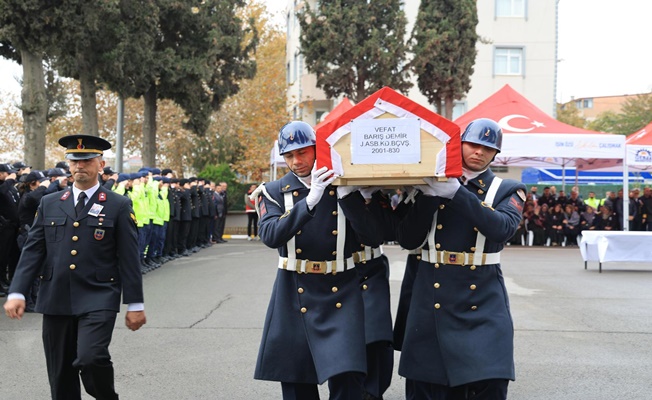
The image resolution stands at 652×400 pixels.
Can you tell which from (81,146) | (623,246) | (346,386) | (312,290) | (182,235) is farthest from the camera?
(182,235)

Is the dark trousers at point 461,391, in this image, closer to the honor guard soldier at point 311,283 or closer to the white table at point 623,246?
the honor guard soldier at point 311,283

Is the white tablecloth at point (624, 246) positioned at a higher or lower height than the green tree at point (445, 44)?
lower

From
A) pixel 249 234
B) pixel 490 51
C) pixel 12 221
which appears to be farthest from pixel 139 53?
pixel 490 51

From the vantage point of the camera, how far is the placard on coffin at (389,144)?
171 inches

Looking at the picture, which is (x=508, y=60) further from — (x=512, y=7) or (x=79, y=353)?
(x=79, y=353)

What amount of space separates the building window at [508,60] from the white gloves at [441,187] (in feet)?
133

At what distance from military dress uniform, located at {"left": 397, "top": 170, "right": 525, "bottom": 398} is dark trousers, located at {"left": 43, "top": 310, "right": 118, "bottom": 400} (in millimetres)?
1856

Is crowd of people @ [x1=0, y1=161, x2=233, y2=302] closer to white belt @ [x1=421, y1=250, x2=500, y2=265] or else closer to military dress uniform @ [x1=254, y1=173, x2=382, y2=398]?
military dress uniform @ [x1=254, y1=173, x2=382, y2=398]

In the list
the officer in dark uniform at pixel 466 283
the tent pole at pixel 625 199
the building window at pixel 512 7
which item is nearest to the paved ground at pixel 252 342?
the officer in dark uniform at pixel 466 283

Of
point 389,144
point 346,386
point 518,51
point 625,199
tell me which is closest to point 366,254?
point 346,386

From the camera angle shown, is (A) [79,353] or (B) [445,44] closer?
(A) [79,353]

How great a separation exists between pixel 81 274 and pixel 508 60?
40.8m

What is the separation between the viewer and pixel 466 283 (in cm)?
488

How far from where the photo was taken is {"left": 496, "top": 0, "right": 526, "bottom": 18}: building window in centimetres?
4338
